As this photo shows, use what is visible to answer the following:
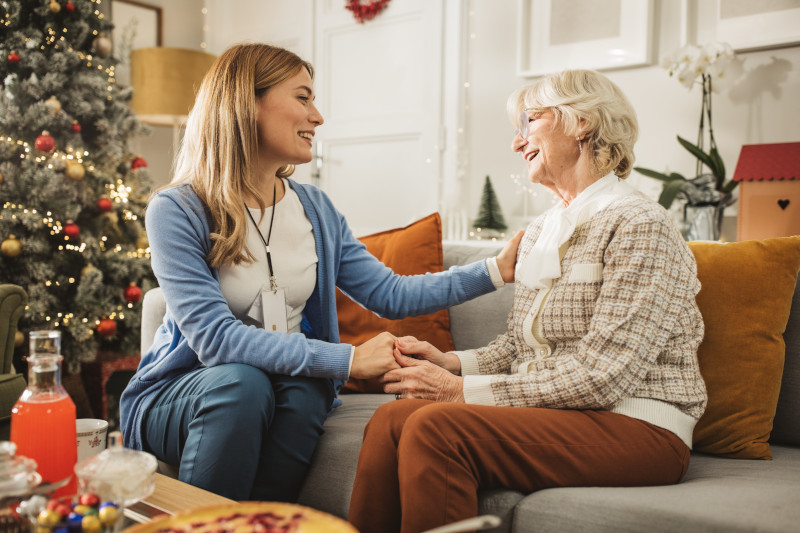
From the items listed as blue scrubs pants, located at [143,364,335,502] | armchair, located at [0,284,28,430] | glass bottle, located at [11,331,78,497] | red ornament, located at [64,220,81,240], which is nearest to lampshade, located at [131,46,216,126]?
red ornament, located at [64,220,81,240]

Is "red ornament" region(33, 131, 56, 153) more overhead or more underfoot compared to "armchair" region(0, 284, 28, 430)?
more overhead

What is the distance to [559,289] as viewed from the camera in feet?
4.62

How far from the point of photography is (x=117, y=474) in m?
0.86

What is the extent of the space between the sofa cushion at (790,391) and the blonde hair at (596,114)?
0.52 metres

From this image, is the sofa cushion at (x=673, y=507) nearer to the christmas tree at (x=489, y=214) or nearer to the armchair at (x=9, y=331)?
the armchair at (x=9, y=331)

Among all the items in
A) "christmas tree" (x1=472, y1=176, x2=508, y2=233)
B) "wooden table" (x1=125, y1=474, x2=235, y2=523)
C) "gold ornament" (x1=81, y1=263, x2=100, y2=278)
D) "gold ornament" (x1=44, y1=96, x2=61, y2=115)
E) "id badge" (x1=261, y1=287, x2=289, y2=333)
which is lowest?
"wooden table" (x1=125, y1=474, x2=235, y2=523)

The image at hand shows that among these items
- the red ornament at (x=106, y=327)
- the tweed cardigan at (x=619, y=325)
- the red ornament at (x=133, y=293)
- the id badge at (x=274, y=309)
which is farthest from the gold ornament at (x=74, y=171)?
the tweed cardigan at (x=619, y=325)

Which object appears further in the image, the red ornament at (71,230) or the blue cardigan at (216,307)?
the red ornament at (71,230)

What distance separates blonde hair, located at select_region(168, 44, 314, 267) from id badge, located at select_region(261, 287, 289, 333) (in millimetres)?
95

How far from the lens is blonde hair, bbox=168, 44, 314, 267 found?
155cm

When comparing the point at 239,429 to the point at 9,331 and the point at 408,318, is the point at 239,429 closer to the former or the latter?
the point at 408,318

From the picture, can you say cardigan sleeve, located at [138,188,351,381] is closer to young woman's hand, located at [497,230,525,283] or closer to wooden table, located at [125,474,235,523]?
wooden table, located at [125,474,235,523]

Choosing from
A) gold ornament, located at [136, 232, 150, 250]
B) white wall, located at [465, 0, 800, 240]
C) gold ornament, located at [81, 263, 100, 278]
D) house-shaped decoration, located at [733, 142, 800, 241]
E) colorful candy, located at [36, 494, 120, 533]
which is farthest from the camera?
gold ornament, located at [136, 232, 150, 250]

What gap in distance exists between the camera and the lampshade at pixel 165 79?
380cm
